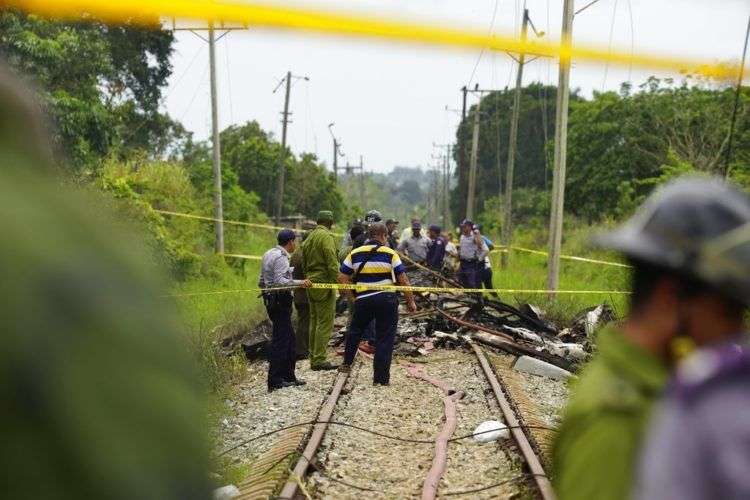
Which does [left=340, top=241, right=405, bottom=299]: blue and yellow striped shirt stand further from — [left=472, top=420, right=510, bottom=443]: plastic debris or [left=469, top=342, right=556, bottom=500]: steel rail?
[left=472, top=420, right=510, bottom=443]: plastic debris

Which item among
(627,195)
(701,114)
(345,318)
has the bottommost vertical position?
(345,318)

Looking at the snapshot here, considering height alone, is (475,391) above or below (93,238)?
below

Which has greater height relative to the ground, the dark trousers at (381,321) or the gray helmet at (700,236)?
the gray helmet at (700,236)

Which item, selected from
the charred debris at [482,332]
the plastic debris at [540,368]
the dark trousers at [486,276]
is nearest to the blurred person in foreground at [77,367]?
the charred debris at [482,332]

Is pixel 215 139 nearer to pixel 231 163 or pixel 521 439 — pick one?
pixel 521 439

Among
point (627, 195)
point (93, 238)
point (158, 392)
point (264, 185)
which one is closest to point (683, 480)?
point (158, 392)

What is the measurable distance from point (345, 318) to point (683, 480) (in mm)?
15066

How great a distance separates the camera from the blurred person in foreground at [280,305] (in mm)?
9164

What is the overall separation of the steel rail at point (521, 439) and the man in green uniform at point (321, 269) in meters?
2.22

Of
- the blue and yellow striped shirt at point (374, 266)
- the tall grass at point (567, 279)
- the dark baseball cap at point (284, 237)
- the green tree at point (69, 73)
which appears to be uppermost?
the green tree at point (69, 73)

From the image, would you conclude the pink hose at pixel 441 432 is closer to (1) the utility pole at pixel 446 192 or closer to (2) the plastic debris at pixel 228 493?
(2) the plastic debris at pixel 228 493

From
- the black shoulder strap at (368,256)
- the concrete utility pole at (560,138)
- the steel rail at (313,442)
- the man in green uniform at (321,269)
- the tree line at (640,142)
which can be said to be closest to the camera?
the steel rail at (313,442)

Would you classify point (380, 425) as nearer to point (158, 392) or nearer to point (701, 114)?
point (158, 392)

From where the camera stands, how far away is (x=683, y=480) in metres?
1.15
